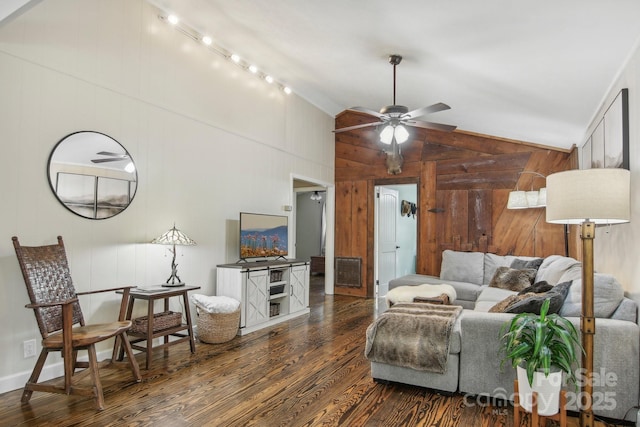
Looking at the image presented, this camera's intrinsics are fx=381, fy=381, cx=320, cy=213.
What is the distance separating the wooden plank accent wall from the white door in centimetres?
14

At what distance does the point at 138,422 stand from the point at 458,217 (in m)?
5.29

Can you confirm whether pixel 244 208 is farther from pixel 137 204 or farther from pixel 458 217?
pixel 458 217

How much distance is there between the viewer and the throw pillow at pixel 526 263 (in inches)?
195

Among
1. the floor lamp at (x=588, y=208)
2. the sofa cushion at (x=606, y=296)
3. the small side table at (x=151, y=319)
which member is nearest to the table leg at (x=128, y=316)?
the small side table at (x=151, y=319)

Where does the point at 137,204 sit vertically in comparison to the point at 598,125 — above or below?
below

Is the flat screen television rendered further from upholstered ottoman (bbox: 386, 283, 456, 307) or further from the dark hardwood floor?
upholstered ottoman (bbox: 386, 283, 456, 307)

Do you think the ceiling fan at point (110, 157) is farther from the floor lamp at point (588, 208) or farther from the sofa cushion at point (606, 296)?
the sofa cushion at point (606, 296)

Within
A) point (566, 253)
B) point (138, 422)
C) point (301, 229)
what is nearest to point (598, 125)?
point (566, 253)

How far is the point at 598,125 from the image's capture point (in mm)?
3625

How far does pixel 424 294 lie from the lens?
4.73m

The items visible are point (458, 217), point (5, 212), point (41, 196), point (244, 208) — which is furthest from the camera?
point (458, 217)

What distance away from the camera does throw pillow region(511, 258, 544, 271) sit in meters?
4.96

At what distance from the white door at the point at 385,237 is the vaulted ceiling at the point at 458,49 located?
6.51 feet

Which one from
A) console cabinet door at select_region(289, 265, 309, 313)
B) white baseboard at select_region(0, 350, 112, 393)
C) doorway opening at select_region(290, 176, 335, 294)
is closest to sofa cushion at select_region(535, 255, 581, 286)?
console cabinet door at select_region(289, 265, 309, 313)
